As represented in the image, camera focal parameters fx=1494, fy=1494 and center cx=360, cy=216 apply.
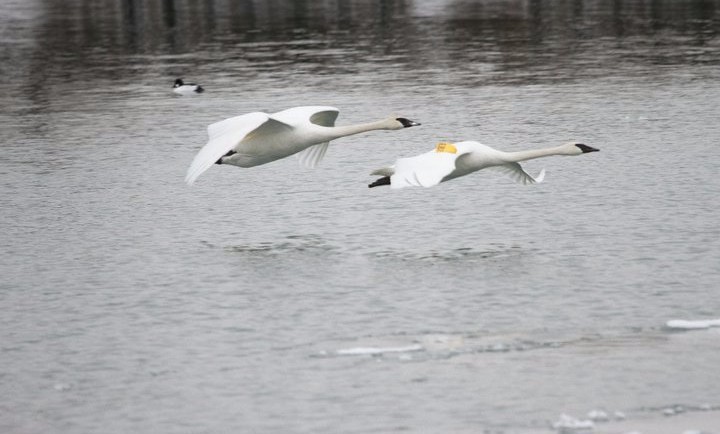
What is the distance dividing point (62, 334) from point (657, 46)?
20978 mm

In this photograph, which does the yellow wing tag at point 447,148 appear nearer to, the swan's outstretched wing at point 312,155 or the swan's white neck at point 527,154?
the swan's white neck at point 527,154

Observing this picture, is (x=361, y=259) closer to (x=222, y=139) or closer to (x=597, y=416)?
(x=222, y=139)

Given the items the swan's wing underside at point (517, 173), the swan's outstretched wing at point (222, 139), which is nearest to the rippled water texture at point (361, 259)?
the swan's wing underside at point (517, 173)

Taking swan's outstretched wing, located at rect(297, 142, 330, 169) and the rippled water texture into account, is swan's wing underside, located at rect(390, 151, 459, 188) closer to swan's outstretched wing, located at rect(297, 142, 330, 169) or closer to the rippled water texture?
the rippled water texture

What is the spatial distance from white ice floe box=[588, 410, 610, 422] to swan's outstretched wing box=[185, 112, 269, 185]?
5.40 metres

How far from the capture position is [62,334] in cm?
1079

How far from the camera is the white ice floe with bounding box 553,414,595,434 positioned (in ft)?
27.5

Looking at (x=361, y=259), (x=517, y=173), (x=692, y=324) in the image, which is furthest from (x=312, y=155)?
(x=692, y=324)

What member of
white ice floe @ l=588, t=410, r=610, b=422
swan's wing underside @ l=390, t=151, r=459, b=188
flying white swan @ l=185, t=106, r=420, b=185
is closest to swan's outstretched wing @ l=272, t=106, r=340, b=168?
flying white swan @ l=185, t=106, r=420, b=185

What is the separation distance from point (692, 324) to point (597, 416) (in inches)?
83.3

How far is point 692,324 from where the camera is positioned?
10469 mm

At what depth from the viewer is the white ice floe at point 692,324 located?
1042 centimetres

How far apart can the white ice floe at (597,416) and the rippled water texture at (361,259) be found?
0.07 meters

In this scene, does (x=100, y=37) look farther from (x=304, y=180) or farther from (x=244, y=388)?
(x=244, y=388)
